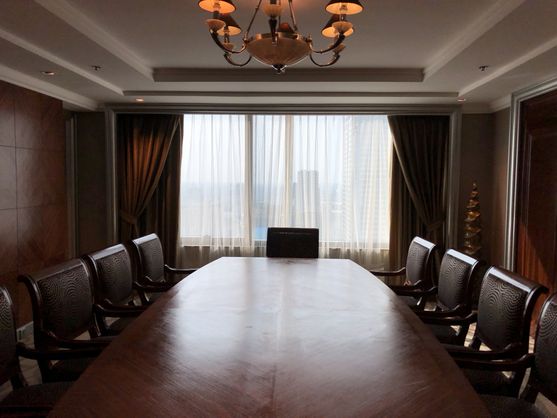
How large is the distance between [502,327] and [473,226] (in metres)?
2.48

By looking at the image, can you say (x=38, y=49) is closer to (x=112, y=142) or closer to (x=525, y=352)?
(x=112, y=142)

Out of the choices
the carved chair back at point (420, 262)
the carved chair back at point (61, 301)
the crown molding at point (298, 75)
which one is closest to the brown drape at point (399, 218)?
the crown molding at point (298, 75)

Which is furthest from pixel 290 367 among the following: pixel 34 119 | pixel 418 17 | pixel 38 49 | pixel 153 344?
pixel 34 119

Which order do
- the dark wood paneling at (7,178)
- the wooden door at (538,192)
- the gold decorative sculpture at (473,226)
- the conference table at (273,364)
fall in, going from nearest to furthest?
the conference table at (273,364)
the dark wood paneling at (7,178)
the wooden door at (538,192)
the gold decorative sculpture at (473,226)

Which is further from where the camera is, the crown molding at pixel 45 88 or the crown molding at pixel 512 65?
the crown molding at pixel 45 88

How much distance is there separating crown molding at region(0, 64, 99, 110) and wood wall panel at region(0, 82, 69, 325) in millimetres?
44

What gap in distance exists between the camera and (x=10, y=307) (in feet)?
4.68

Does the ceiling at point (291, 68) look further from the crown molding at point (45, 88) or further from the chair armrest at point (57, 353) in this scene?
the chair armrest at point (57, 353)

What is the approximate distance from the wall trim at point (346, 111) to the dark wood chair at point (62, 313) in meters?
2.39

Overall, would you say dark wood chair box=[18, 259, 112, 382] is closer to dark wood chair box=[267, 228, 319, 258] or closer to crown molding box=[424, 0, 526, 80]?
dark wood chair box=[267, 228, 319, 258]

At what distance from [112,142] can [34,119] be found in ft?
3.13

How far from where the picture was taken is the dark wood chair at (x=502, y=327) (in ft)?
4.86

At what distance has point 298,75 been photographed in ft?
10.3

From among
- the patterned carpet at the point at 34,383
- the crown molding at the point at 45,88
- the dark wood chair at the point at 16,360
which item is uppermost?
the crown molding at the point at 45,88
